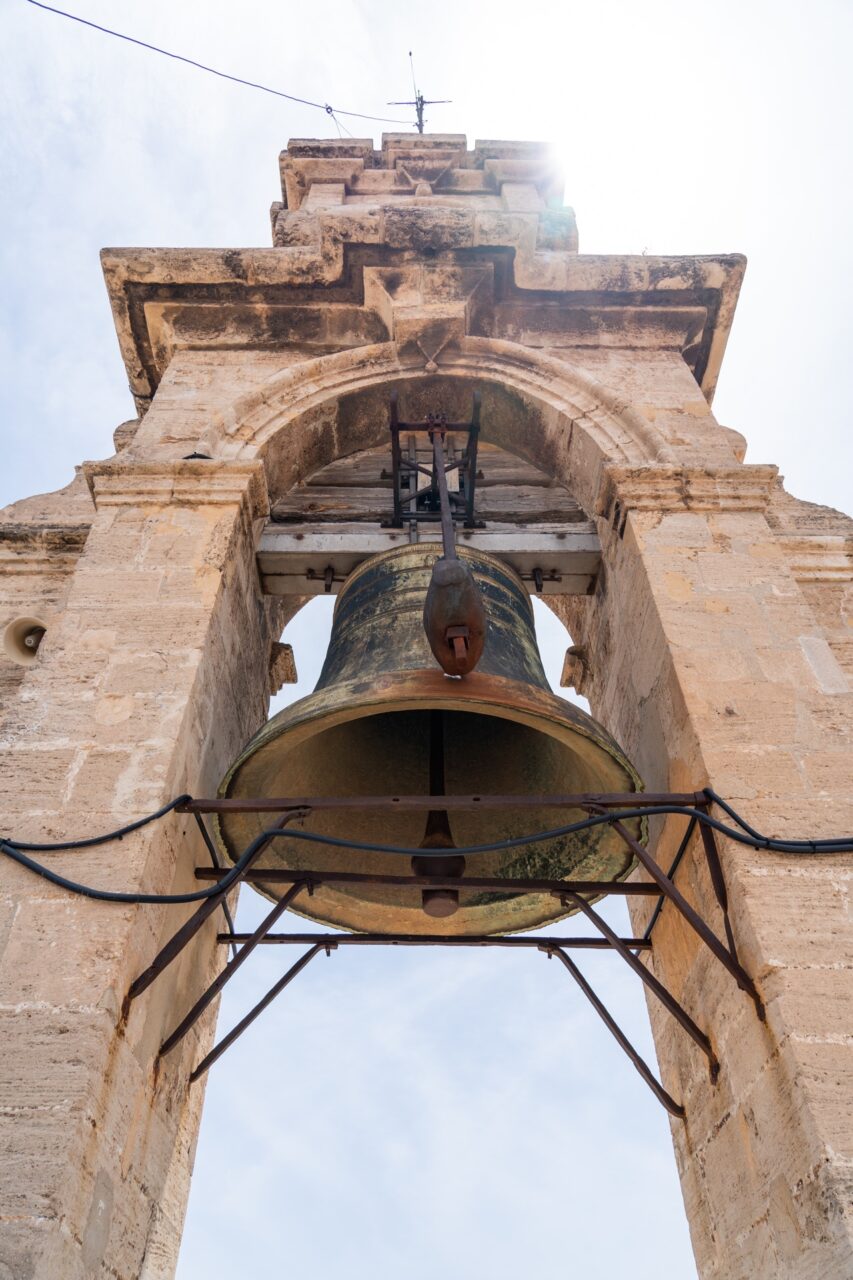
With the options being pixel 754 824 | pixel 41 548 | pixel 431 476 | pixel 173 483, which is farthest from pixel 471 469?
pixel 754 824

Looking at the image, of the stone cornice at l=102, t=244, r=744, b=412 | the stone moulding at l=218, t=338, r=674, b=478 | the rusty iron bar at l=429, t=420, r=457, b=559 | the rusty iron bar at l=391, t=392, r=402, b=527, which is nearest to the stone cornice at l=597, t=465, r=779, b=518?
the stone moulding at l=218, t=338, r=674, b=478

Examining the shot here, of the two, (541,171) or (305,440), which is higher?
(541,171)

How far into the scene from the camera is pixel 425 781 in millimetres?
3744

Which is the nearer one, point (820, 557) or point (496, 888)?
point (496, 888)

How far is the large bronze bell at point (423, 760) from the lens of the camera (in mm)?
2824

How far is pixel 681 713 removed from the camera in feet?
10.5

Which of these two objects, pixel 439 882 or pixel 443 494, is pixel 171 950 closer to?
pixel 439 882

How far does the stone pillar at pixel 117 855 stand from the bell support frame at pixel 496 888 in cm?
14

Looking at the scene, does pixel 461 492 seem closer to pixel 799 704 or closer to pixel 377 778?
pixel 377 778

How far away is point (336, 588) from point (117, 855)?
6.58 feet

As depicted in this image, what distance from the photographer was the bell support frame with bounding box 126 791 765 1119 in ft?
8.50

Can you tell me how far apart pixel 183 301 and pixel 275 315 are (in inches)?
19.5

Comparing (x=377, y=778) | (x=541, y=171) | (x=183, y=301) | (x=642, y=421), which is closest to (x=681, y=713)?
(x=377, y=778)

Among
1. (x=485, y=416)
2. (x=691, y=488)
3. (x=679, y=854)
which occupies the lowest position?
(x=679, y=854)
